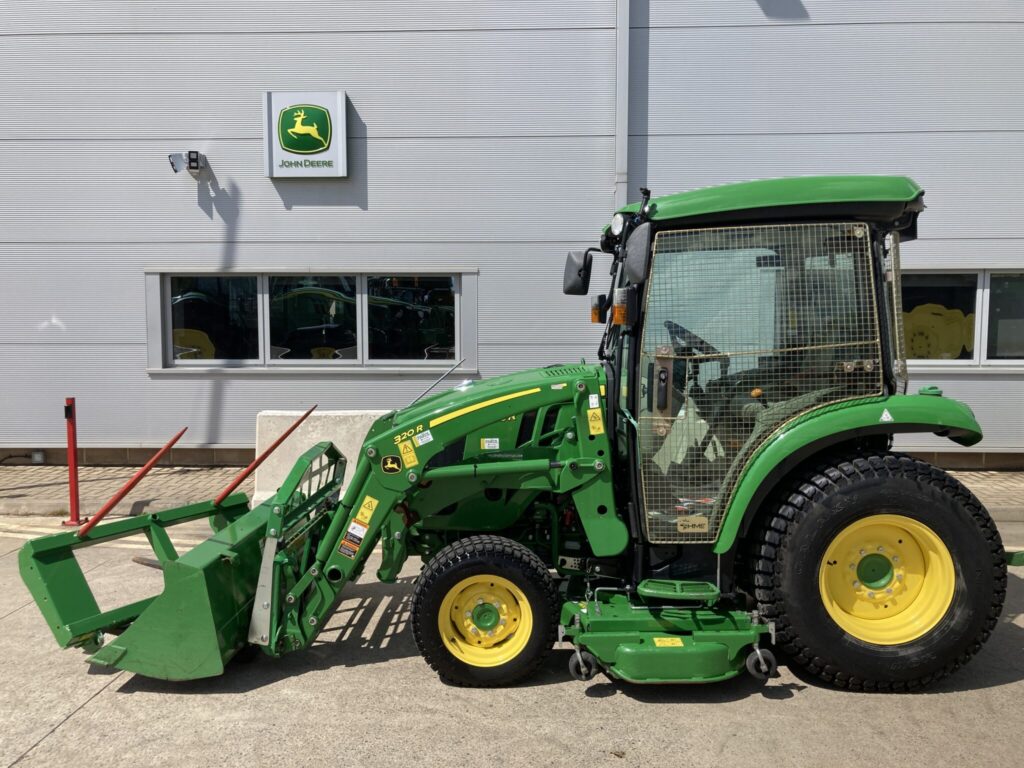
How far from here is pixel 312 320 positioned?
8.09 metres

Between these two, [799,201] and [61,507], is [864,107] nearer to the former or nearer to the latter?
[799,201]

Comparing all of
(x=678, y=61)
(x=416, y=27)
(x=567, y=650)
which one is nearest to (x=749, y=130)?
(x=678, y=61)

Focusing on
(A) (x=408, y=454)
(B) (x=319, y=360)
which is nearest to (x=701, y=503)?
(A) (x=408, y=454)

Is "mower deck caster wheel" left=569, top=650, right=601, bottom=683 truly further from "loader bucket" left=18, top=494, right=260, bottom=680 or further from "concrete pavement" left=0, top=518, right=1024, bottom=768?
"loader bucket" left=18, top=494, right=260, bottom=680

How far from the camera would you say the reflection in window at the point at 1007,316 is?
309 inches

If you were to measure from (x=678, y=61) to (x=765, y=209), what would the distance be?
5.43 metres

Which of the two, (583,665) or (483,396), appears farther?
(483,396)

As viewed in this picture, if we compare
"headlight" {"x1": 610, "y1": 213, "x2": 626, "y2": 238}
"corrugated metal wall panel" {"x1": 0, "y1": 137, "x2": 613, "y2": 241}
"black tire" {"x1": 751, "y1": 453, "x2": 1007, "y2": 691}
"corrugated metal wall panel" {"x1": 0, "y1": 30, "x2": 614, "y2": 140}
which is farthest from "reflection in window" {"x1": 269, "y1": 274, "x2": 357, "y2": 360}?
"black tire" {"x1": 751, "y1": 453, "x2": 1007, "y2": 691}

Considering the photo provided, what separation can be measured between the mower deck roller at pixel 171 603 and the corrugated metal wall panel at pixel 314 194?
16.5 feet

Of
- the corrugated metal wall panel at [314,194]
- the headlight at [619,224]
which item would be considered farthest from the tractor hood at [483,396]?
the corrugated metal wall panel at [314,194]

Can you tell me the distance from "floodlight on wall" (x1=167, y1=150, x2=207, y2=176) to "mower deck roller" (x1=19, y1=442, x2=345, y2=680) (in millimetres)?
5540

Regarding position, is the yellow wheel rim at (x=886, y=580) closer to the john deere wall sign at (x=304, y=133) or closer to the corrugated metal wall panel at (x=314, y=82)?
the corrugated metal wall panel at (x=314, y=82)

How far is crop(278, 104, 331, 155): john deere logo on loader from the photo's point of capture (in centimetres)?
772

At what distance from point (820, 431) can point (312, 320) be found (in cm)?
638
